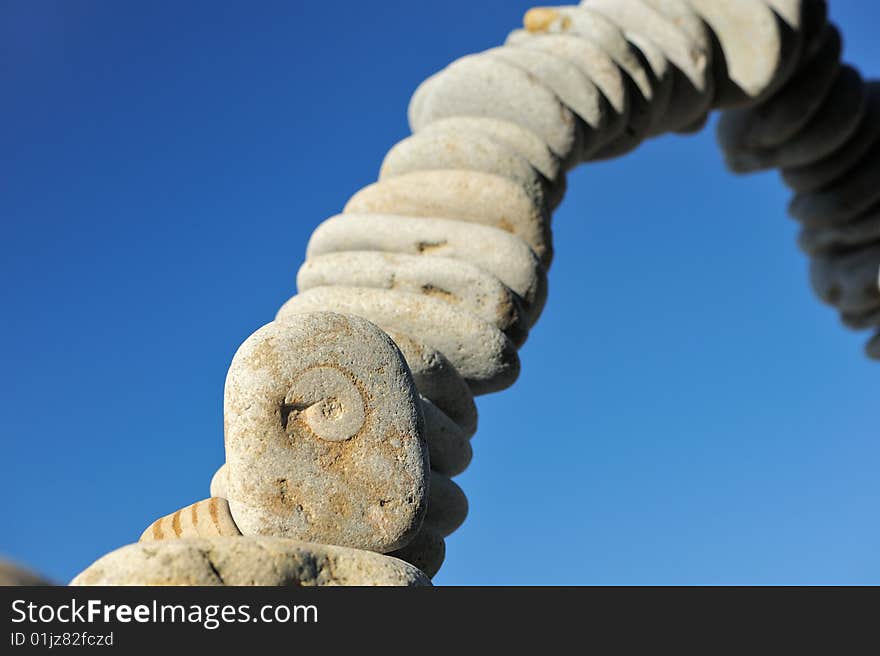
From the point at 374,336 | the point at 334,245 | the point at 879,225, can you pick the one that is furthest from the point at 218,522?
the point at 879,225

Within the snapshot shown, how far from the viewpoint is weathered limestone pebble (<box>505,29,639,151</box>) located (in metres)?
2.27

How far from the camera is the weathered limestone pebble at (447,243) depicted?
1.86m

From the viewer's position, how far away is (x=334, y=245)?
189 centimetres

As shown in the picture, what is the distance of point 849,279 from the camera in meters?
3.30

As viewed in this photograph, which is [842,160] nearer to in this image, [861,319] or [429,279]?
[861,319]

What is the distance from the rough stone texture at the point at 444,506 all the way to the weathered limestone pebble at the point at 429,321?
0.22 m

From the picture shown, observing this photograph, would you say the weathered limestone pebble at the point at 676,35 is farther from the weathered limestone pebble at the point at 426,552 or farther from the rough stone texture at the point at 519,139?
the weathered limestone pebble at the point at 426,552

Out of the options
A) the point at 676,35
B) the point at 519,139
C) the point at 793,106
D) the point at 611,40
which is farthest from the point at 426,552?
the point at 793,106

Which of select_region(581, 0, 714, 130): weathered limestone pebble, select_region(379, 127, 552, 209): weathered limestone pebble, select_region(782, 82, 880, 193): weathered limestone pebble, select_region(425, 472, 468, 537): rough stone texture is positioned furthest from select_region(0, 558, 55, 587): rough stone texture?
select_region(782, 82, 880, 193): weathered limestone pebble

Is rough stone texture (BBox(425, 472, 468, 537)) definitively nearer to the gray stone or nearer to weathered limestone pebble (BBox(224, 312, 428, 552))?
weathered limestone pebble (BBox(224, 312, 428, 552))

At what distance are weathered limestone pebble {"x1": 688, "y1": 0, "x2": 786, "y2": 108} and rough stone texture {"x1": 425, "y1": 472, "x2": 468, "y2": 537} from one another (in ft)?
5.04

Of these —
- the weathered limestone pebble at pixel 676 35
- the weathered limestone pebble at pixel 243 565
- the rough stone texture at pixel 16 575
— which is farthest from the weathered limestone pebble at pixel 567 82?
the rough stone texture at pixel 16 575
